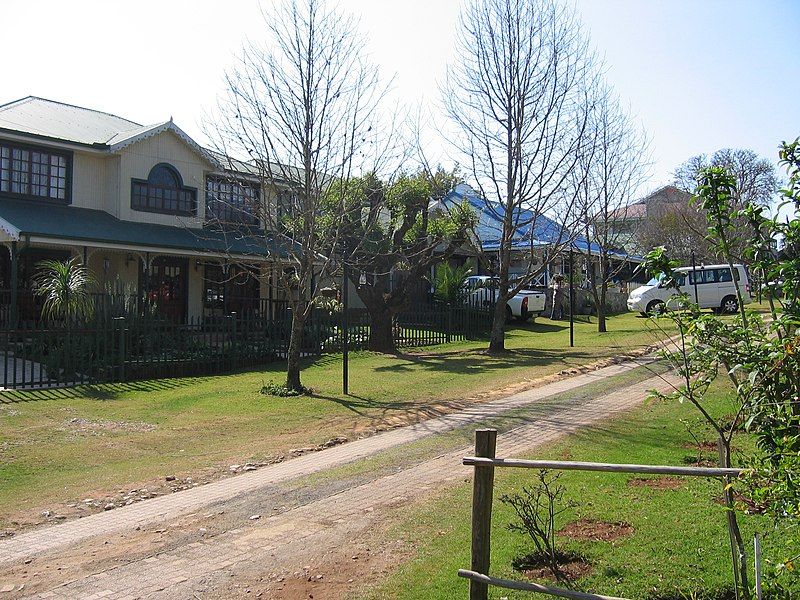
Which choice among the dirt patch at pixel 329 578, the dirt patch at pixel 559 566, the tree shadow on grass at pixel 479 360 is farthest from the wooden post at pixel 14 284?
the dirt patch at pixel 559 566

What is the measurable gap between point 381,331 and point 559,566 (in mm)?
17496

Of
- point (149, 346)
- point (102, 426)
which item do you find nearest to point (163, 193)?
point (149, 346)

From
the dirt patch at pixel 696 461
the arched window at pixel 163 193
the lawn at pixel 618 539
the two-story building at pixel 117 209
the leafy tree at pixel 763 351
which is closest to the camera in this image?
the leafy tree at pixel 763 351

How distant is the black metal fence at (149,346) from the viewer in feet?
51.6

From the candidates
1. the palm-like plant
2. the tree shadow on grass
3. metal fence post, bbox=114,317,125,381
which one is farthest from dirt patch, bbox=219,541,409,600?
the palm-like plant

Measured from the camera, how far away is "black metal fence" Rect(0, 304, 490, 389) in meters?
15.7

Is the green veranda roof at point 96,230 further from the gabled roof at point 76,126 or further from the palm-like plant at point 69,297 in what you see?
the palm-like plant at point 69,297

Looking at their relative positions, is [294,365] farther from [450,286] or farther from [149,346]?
[450,286]

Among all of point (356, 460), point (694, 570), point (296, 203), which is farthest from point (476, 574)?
point (296, 203)

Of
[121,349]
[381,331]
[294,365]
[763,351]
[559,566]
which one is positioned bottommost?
[559,566]

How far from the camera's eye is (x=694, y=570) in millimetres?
5223

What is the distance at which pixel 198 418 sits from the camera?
41.7ft

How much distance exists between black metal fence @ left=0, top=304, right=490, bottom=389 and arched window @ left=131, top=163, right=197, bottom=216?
6.79 m

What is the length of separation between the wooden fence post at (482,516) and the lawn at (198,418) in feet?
7.52
